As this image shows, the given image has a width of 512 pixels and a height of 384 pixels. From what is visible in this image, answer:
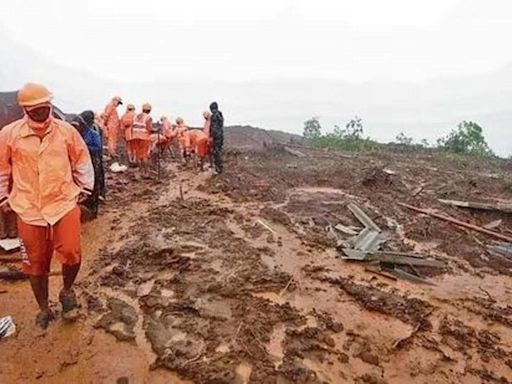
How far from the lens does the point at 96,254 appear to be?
568cm

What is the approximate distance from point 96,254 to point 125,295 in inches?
52.0

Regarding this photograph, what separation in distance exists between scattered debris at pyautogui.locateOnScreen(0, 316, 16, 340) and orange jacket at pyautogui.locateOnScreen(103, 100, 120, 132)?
867 centimetres

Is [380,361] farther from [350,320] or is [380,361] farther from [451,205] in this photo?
[451,205]

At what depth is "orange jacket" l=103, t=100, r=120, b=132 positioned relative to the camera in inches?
466

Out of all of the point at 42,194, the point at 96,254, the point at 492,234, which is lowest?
the point at 96,254

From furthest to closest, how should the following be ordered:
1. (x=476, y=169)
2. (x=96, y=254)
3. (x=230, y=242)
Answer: (x=476, y=169), (x=230, y=242), (x=96, y=254)

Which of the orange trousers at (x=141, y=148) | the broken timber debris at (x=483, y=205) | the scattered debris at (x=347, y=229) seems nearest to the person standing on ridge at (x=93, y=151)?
the orange trousers at (x=141, y=148)

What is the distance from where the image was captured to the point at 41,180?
3.48 metres

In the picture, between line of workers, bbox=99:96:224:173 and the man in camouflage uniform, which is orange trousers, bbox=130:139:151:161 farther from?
the man in camouflage uniform

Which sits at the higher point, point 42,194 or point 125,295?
point 42,194

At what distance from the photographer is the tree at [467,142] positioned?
20.9 metres

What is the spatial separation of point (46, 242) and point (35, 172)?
1.81ft

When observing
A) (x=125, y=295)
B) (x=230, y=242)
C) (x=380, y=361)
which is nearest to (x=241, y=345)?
(x=380, y=361)

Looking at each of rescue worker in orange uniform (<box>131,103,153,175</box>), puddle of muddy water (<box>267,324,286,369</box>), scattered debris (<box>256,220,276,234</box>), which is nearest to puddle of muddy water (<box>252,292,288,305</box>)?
puddle of muddy water (<box>267,324,286,369</box>)
